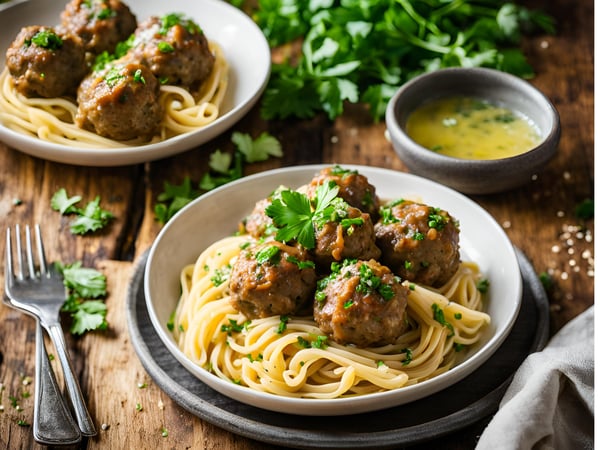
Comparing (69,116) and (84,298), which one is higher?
(69,116)

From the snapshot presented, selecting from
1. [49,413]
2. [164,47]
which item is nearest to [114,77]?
[164,47]

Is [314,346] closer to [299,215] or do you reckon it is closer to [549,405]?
[299,215]

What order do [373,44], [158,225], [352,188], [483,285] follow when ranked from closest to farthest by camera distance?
[352,188] → [483,285] → [158,225] → [373,44]

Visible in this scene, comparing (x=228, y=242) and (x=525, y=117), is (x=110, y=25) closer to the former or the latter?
(x=228, y=242)

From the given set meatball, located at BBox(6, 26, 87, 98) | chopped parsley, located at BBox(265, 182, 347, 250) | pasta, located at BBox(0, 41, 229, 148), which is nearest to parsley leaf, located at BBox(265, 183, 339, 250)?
chopped parsley, located at BBox(265, 182, 347, 250)

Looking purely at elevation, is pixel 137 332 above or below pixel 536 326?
above

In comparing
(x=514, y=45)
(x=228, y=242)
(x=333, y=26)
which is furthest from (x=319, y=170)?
(x=514, y=45)
